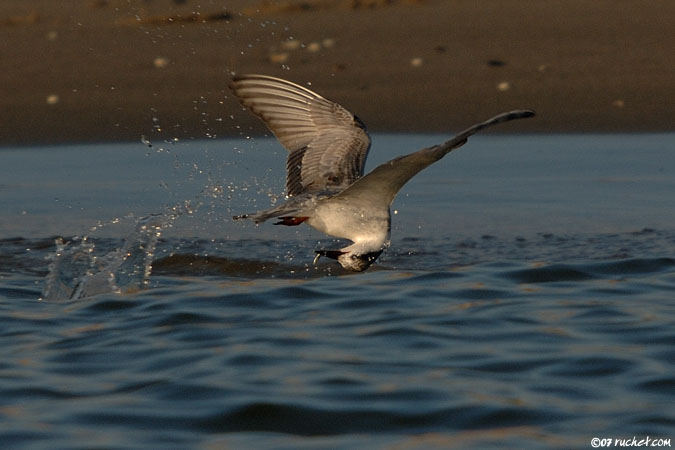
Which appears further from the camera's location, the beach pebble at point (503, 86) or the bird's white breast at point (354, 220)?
the beach pebble at point (503, 86)

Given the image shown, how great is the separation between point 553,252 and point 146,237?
2387mm

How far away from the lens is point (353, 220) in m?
5.57

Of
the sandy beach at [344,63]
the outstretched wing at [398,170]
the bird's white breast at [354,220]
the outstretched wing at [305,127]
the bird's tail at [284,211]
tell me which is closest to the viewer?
the outstretched wing at [398,170]

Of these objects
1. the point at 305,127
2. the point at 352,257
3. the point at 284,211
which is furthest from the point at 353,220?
the point at 305,127

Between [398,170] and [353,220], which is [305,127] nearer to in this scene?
[353,220]

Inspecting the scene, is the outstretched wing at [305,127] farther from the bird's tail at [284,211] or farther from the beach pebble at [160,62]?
the beach pebble at [160,62]

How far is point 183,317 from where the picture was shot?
600 centimetres

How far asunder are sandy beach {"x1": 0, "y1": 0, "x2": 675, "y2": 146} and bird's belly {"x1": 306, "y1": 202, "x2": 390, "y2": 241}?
5.07 meters

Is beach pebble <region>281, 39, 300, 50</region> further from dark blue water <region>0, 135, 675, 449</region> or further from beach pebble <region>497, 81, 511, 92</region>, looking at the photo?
dark blue water <region>0, 135, 675, 449</region>

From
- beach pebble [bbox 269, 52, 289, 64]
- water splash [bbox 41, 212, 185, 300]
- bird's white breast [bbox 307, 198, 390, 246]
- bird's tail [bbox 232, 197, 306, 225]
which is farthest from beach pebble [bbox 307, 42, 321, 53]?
bird's white breast [bbox 307, 198, 390, 246]

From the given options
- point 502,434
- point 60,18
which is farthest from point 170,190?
point 60,18

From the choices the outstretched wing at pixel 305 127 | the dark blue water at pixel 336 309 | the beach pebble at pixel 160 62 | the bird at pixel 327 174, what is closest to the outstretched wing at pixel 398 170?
the bird at pixel 327 174

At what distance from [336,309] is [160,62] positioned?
6.97m

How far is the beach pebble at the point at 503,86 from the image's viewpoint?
11469 millimetres
